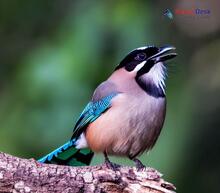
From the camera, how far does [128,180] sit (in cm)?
522

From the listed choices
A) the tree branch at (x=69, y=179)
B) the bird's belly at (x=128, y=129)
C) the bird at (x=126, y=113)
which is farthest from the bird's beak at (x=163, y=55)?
the tree branch at (x=69, y=179)

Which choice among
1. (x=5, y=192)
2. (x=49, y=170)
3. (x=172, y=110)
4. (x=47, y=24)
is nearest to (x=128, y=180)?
(x=49, y=170)

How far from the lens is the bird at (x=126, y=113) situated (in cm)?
600

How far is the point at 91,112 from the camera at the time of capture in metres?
6.25

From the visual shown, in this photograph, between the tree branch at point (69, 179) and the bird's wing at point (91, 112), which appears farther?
the bird's wing at point (91, 112)

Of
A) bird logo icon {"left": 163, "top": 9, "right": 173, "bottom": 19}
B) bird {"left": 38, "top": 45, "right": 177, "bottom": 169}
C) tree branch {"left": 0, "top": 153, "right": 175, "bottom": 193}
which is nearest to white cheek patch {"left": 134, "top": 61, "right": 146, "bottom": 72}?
bird {"left": 38, "top": 45, "right": 177, "bottom": 169}

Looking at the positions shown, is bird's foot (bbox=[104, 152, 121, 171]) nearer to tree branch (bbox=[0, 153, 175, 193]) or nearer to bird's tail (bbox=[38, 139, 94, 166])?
tree branch (bbox=[0, 153, 175, 193])

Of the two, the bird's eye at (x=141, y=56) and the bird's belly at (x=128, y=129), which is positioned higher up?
the bird's eye at (x=141, y=56)

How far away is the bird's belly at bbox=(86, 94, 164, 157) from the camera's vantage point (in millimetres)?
5988

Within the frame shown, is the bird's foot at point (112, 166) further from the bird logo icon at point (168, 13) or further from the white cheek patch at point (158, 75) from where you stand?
the bird logo icon at point (168, 13)

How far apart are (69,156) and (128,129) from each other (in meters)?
0.71

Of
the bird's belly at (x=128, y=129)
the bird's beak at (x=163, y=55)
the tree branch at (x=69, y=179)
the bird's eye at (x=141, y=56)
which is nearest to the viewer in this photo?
the tree branch at (x=69, y=179)

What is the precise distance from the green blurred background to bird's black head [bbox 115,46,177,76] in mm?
233

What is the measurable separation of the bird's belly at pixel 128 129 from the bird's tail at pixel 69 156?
332 mm
